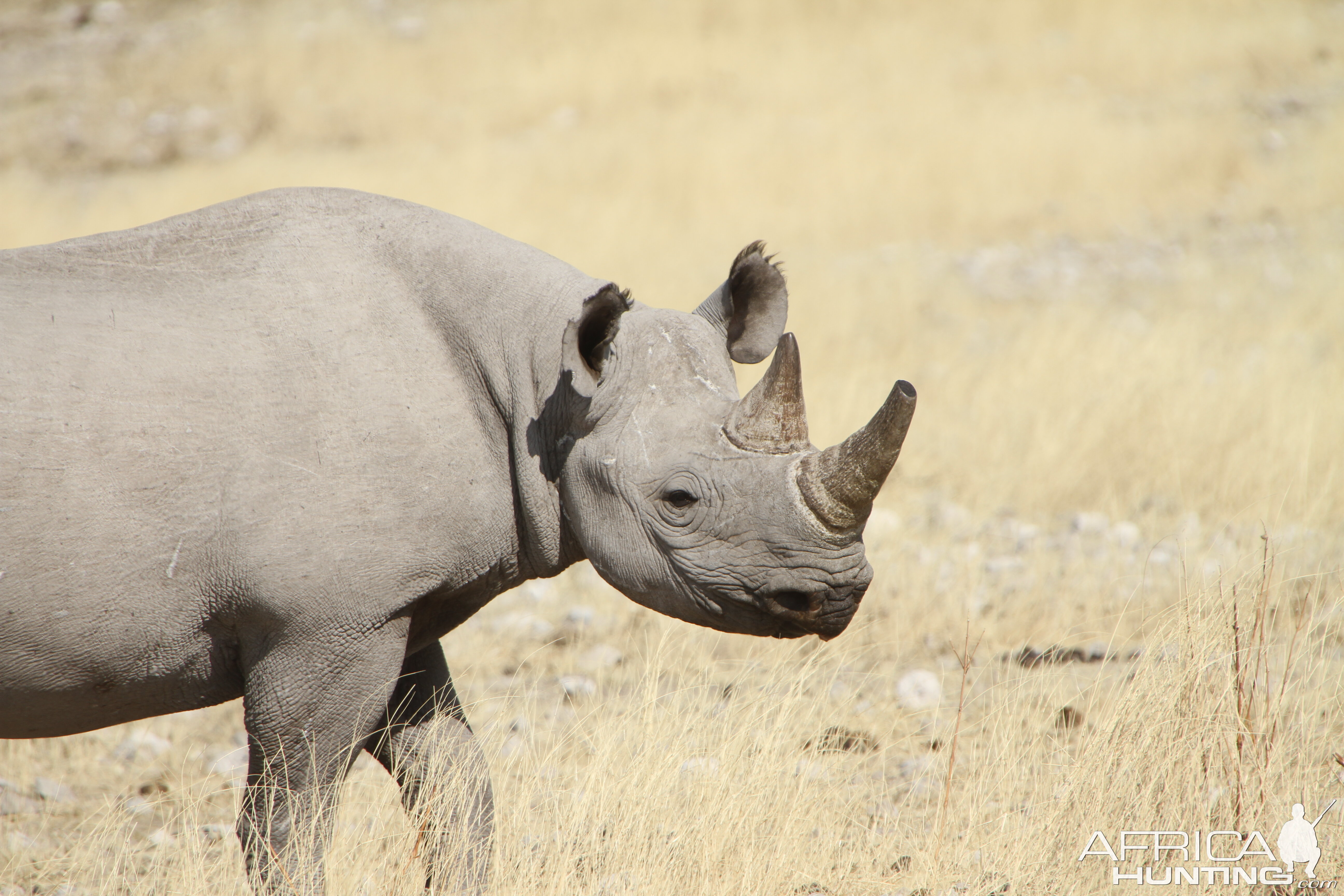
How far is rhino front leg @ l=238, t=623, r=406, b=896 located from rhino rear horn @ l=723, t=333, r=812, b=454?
0.99 meters

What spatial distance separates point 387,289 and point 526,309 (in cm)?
37

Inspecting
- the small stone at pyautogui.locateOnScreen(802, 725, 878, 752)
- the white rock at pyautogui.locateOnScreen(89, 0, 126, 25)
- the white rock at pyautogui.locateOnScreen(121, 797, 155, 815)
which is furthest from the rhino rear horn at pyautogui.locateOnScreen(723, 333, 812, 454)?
the white rock at pyautogui.locateOnScreen(89, 0, 126, 25)

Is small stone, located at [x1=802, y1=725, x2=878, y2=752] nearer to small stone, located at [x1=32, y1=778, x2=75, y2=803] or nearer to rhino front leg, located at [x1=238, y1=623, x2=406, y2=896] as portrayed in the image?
rhino front leg, located at [x1=238, y1=623, x2=406, y2=896]

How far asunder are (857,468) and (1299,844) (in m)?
1.59

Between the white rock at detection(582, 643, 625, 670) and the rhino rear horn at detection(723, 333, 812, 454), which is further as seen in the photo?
the white rock at detection(582, 643, 625, 670)

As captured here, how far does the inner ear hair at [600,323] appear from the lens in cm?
307

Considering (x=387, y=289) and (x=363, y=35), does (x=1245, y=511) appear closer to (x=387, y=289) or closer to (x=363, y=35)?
(x=387, y=289)

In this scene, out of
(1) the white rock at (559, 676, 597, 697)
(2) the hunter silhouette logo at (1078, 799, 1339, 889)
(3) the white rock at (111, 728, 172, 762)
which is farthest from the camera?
(1) the white rock at (559, 676, 597, 697)

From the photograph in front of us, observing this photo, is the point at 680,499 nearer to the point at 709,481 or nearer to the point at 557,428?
the point at 709,481

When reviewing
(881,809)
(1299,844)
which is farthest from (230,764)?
(1299,844)

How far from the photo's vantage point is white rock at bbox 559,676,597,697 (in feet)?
16.4

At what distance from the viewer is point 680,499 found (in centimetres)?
312

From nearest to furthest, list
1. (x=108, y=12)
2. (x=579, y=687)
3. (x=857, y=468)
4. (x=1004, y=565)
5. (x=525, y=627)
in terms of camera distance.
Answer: (x=857, y=468)
(x=579, y=687)
(x=525, y=627)
(x=1004, y=565)
(x=108, y=12)

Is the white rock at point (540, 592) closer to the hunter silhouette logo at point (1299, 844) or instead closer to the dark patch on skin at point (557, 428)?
the dark patch on skin at point (557, 428)
